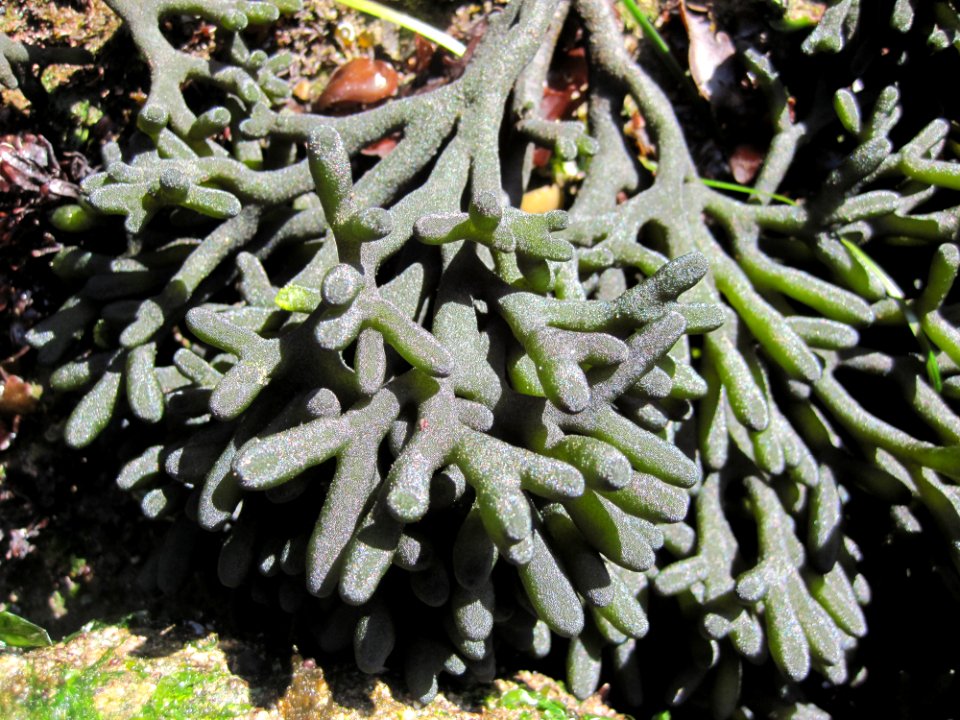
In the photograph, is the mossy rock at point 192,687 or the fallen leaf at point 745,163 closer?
the mossy rock at point 192,687

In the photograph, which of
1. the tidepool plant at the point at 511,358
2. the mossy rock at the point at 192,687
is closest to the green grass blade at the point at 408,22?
the tidepool plant at the point at 511,358

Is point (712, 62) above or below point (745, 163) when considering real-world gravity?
above

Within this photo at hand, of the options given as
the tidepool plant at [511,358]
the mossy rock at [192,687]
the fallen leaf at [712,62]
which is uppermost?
the fallen leaf at [712,62]

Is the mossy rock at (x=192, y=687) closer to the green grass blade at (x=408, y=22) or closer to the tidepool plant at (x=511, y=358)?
the tidepool plant at (x=511, y=358)

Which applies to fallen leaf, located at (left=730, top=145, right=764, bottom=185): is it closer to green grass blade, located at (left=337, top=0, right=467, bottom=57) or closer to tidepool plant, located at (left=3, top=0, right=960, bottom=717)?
tidepool plant, located at (left=3, top=0, right=960, bottom=717)

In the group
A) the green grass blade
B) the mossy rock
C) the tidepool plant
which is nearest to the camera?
the tidepool plant

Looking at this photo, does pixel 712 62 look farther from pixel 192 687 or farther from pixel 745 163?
pixel 192 687

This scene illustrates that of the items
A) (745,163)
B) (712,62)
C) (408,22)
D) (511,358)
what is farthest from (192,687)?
(712,62)

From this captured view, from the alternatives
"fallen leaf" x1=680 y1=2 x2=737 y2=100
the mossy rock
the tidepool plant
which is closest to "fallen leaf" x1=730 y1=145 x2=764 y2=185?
the tidepool plant
